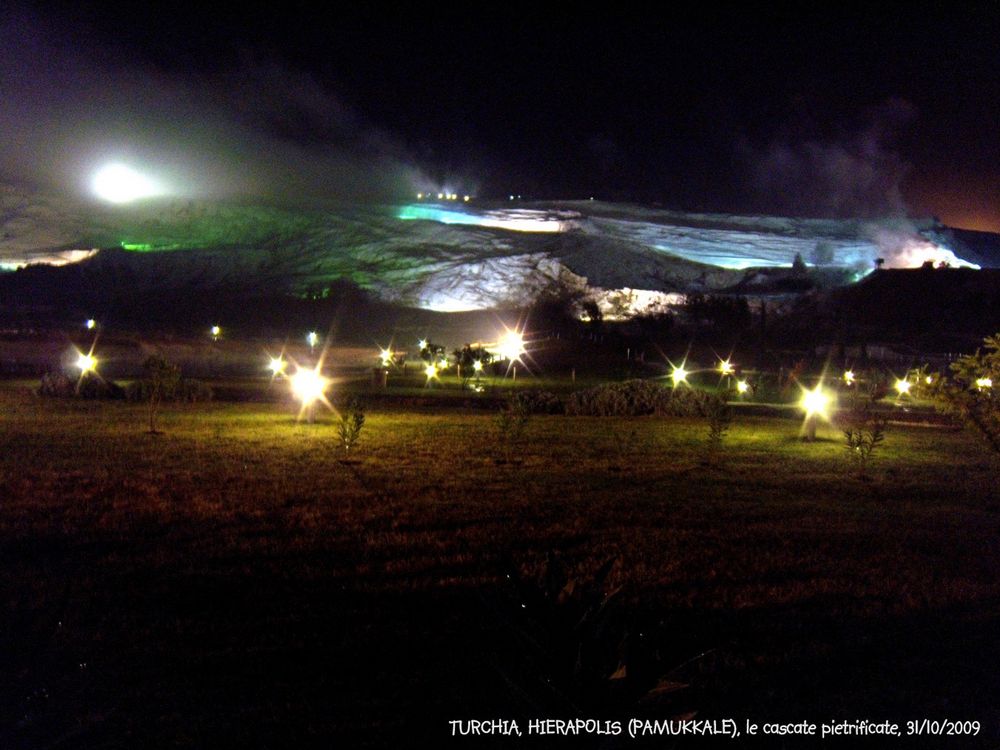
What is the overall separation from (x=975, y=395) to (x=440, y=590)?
833cm

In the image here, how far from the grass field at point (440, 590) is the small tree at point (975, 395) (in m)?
1.34

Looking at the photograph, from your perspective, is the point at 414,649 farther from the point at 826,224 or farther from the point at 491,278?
the point at 826,224

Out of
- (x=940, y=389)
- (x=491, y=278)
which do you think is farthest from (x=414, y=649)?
(x=491, y=278)

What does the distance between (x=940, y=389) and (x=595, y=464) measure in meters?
7.01

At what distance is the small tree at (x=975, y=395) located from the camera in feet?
35.8

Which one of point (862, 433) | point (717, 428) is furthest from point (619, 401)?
point (717, 428)

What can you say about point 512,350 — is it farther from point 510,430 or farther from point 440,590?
point 440,590

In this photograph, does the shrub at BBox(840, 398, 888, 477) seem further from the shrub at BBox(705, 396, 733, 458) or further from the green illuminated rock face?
the green illuminated rock face

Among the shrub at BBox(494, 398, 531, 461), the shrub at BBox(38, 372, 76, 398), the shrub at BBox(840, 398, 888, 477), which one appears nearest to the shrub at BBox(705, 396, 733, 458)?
the shrub at BBox(840, 398, 888, 477)

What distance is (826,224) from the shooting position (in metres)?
184

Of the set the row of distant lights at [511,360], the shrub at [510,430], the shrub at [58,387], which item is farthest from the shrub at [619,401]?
the shrub at [58,387]

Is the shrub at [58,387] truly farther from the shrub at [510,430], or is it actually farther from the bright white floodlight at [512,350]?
the bright white floodlight at [512,350]

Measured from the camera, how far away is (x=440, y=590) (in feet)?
25.5

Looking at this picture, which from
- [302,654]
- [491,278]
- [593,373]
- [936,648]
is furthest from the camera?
[491,278]
